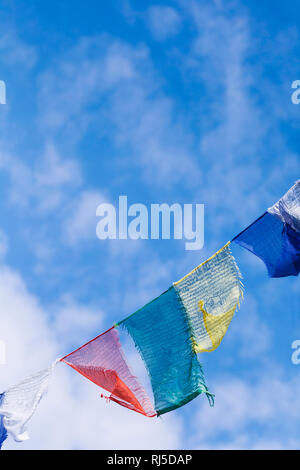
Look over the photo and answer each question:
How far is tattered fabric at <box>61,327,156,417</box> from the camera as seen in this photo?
21.4 feet

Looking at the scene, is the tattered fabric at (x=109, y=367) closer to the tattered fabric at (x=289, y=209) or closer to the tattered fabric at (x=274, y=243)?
the tattered fabric at (x=274, y=243)

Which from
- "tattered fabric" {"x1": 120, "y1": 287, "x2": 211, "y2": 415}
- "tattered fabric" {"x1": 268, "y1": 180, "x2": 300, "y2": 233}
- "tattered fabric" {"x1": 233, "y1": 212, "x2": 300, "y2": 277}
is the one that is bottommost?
"tattered fabric" {"x1": 120, "y1": 287, "x2": 211, "y2": 415}

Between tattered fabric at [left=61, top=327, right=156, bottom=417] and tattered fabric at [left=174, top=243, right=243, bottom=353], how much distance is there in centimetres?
80

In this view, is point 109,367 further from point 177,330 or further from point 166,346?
point 177,330

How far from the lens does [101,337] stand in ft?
21.7

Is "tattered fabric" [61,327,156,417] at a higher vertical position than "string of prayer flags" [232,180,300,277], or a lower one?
lower

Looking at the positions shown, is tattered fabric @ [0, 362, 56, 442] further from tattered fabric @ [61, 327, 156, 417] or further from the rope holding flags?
tattered fabric @ [61, 327, 156, 417]

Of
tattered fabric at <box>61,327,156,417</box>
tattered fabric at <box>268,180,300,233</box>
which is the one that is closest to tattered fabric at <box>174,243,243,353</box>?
tattered fabric at <box>268,180,300,233</box>

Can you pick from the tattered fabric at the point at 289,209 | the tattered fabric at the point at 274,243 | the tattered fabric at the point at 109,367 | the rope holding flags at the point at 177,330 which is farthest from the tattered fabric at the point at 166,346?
the tattered fabric at the point at 289,209

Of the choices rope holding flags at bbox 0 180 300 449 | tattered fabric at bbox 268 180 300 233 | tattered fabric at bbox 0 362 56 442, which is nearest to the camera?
tattered fabric at bbox 0 362 56 442

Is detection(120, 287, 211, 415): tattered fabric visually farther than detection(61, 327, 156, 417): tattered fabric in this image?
No

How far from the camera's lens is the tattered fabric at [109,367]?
653cm

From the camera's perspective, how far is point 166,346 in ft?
21.5

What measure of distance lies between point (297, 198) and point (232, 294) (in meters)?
1.29
